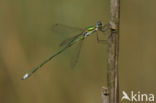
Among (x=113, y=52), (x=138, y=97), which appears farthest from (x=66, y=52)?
(x=113, y=52)

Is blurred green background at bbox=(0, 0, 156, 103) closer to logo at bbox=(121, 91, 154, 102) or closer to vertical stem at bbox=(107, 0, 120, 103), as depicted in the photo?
logo at bbox=(121, 91, 154, 102)

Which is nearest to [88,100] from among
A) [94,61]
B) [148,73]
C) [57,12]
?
[94,61]

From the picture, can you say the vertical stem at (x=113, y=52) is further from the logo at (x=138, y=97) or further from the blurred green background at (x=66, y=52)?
the blurred green background at (x=66, y=52)

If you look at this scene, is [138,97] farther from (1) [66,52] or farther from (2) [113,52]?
(2) [113,52]

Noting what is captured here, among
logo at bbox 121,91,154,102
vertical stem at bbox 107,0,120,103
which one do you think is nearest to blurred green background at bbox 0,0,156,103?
logo at bbox 121,91,154,102

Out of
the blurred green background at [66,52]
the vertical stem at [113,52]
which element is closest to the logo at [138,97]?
the blurred green background at [66,52]

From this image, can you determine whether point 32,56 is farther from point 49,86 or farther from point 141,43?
point 141,43

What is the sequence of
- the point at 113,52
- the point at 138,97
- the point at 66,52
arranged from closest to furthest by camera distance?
the point at 113,52, the point at 138,97, the point at 66,52
